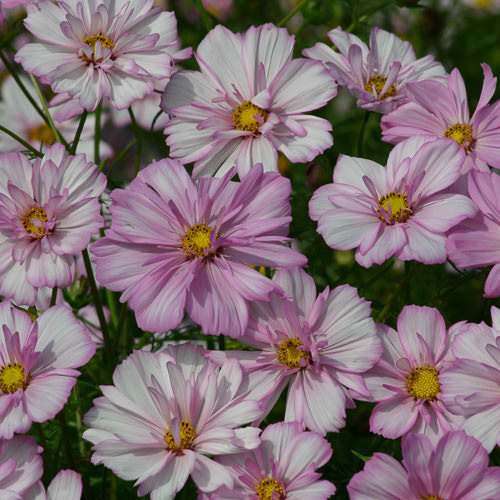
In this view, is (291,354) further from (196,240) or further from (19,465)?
(19,465)

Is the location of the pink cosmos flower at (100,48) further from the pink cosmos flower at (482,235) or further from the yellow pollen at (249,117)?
the pink cosmos flower at (482,235)

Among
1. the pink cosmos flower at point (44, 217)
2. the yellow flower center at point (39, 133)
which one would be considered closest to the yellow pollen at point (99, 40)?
the pink cosmos flower at point (44, 217)

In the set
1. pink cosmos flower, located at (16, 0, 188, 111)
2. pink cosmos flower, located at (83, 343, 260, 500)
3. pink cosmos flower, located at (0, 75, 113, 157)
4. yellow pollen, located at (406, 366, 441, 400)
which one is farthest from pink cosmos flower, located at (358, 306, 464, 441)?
pink cosmos flower, located at (0, 75, 113, 157)

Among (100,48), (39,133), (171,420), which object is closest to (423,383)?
(171,420)

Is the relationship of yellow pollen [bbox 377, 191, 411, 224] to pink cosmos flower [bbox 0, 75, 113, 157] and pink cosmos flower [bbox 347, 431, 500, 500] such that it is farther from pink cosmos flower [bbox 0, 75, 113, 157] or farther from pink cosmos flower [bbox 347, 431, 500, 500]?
pink cosmos flower [bbox 0, 75, 113, 157]

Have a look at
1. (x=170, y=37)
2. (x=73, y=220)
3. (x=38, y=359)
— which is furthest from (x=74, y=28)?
(x=38, y=359)
